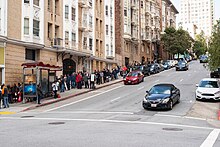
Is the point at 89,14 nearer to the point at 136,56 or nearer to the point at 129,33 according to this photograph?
the point at 129,33

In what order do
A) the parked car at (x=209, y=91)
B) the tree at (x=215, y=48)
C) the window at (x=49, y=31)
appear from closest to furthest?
the parked car at (x=209, y=91) < the tree at (x=215, y=48) < the window at (x=49, y=31)

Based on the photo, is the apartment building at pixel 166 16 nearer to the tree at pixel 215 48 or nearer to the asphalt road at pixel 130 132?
the tree at pixel 215 48

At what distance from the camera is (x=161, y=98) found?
20.5 meters

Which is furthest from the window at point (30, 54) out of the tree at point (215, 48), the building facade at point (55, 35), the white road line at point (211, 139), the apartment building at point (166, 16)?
the apartment building at point (166, 16)

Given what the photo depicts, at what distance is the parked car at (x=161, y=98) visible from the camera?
20391mm

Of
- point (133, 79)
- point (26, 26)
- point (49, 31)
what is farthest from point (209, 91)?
point (49, 31)

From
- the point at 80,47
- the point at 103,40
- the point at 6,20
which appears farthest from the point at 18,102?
the point at 103,40

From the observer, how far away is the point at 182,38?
83812 mm

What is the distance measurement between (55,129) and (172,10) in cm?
10319

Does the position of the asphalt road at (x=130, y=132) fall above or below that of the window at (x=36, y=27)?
below

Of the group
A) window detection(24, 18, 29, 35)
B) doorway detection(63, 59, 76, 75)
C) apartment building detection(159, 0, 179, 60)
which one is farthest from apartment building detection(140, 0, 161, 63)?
window detection(24, 18, 29, 35)

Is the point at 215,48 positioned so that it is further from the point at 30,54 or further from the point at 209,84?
the point at 30,54

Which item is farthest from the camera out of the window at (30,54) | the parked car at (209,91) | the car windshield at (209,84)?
the window at (30,54)

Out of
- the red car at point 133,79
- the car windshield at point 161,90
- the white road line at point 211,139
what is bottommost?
the white road line at point 211,139
